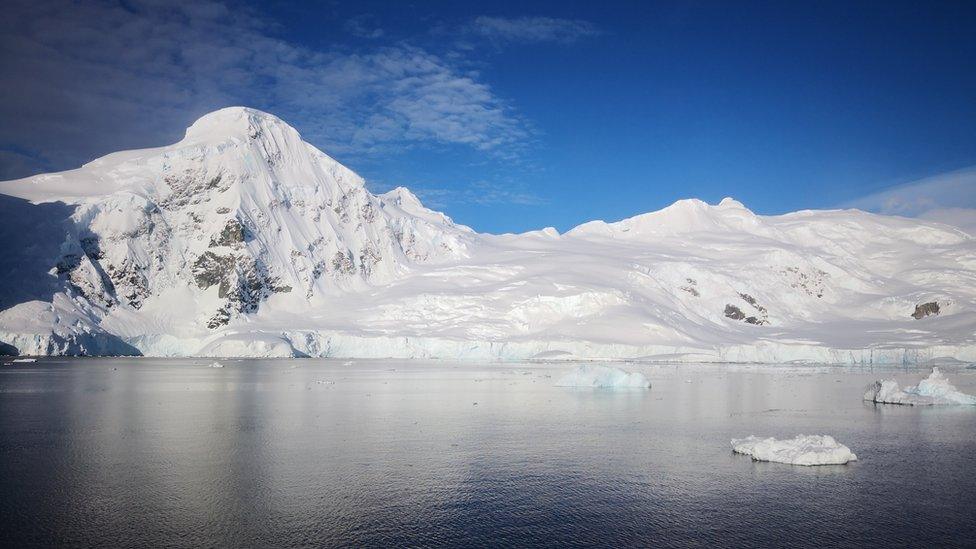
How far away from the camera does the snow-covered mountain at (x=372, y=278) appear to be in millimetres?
108750

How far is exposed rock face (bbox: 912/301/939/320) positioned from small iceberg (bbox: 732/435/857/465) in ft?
425

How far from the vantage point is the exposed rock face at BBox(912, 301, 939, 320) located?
128337 millimetres

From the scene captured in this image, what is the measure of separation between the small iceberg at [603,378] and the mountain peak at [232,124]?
118 metres

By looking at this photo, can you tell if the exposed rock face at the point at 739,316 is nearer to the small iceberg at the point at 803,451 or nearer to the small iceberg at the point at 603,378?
the small iceberg at the point at 603,378

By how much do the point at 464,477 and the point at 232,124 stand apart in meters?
150

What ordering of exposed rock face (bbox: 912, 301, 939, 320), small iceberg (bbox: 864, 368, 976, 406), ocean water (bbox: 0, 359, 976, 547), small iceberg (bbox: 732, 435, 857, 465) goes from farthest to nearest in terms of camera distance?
1. exposed rock face (bbox: 912, 301, 939, 320)
2. small iceberg (bbox: 864, 368, 976, 406)
3. small iceberg (bbox: 732, 435, 857, 465)
4. ocean water (bbox: 0, 359, 976, 547)

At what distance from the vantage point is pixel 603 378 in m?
54.7

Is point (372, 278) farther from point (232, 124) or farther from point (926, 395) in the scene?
point (926, 395)

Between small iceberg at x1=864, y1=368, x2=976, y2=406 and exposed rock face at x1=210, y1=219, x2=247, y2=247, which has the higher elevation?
exposed rock face at x1=210, y1=219, x2=247, y2=247

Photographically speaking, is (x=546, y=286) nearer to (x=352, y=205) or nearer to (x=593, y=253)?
(x=593, y=253)

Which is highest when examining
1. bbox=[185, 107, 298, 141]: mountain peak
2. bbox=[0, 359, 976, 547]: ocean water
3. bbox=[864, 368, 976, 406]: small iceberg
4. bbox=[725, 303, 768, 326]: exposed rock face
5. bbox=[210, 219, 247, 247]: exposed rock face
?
bbox=[185, 107, 298, 141]: mountain peak

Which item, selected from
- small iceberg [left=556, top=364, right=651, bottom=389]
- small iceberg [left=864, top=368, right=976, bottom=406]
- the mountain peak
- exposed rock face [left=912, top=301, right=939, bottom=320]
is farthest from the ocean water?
the mountain peak

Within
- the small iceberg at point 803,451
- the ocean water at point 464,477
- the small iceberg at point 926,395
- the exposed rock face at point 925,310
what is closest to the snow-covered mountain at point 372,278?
the exposed rock face at point 925,310

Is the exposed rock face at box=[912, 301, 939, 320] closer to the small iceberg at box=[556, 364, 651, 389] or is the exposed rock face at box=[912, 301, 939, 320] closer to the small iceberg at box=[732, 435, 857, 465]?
the small iceberg at box=[556, 364, 651, 389]
